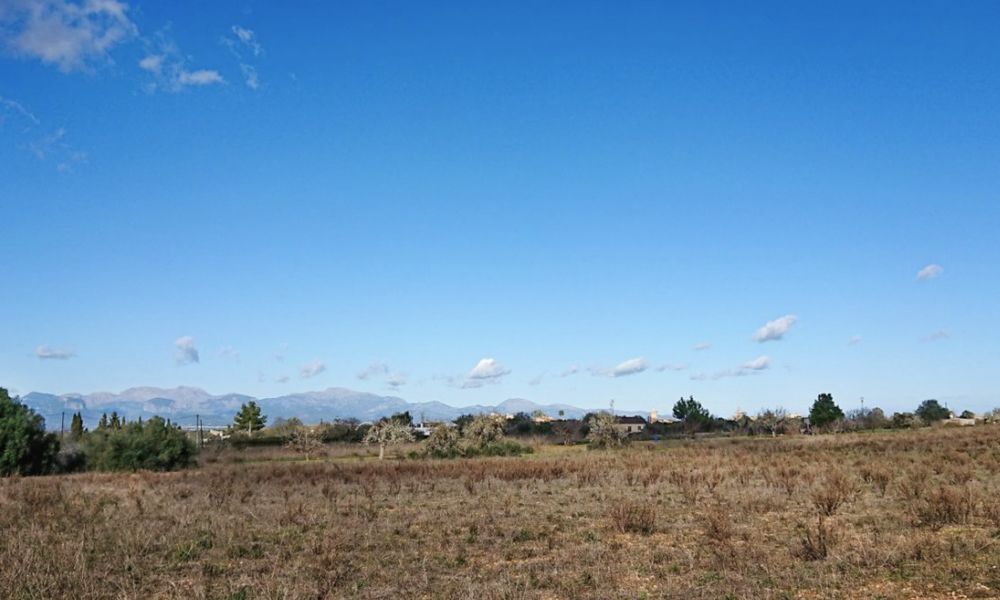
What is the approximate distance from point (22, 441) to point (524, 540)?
132 ft

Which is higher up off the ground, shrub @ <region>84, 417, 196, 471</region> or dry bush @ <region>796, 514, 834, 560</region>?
shrub @ <region>84, 417, 196, 471</region>

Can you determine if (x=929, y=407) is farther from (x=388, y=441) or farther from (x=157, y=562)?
(x=157, y=562)

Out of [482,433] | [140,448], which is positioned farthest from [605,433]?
[140,448]

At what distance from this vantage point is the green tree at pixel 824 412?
97.9 metres

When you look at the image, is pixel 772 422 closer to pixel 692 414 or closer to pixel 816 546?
pixel 692 414

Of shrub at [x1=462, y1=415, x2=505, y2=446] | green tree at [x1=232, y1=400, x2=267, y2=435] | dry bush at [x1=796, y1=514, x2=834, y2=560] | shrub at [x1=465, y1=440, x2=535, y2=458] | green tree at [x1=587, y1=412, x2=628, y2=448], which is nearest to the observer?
dry bush at [x1=796, y1=514, x2=834, y2=560]

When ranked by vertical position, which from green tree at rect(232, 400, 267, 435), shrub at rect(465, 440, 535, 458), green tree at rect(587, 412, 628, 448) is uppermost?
green tree at rect(232, 400, 267, 435)

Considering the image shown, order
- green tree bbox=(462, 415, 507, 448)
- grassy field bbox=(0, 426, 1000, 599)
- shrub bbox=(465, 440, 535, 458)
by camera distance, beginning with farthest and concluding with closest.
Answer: green tree bbox=(462, 415, 507, 448) < shrub bbox=(465, 440, 535, 458) < grassy field bbox=(0, 426, 1000, 599)

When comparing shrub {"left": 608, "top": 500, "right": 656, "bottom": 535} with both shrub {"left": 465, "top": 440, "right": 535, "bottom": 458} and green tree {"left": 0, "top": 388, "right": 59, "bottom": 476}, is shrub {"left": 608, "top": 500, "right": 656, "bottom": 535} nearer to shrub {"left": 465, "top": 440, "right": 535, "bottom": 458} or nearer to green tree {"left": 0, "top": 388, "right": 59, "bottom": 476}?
green tree {"left": 0, "top": 388, "right": 59, "bottom": 476}

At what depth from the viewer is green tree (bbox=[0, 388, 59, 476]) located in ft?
140

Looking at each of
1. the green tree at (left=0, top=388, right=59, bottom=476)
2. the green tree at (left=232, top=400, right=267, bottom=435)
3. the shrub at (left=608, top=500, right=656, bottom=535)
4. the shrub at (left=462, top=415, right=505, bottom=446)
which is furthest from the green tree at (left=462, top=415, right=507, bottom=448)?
the green tree at (left=232, top=400, right=267, bottom=435)

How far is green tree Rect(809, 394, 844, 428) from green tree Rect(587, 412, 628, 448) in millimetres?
39296

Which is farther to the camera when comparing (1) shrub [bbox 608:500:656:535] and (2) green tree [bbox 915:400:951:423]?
(2) green tree [bbox 915:400:951:423]

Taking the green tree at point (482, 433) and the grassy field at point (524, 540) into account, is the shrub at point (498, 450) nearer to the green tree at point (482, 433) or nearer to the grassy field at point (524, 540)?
the green tree at point (482, 433)
